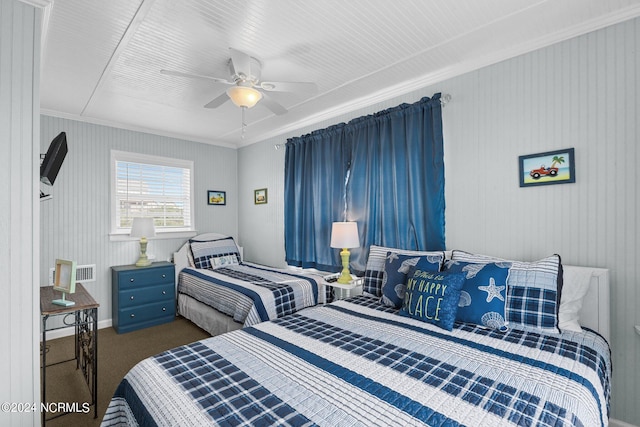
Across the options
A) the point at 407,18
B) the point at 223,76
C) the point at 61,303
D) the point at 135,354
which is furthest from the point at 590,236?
the point at 135,354

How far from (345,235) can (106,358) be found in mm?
2576

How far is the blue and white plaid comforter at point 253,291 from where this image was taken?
9.40 feet

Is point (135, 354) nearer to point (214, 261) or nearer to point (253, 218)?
point (214, 261)

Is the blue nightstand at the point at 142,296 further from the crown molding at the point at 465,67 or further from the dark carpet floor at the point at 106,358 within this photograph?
the crown molding at the point at 465,67

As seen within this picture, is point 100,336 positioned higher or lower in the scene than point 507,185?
lower

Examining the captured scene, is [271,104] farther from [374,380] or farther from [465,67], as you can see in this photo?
[374,380]

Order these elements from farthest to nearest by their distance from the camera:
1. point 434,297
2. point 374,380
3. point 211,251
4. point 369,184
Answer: point 211,251 < point 369,184 < point 434,297 < point 374,380

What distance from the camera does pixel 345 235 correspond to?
10.1ft

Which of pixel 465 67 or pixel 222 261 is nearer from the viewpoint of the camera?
pixel 465 67

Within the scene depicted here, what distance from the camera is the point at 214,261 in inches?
169

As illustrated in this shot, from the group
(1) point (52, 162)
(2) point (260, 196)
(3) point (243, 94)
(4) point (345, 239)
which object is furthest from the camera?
(2) point (260, 196)

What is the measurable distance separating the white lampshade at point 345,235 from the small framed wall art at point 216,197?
2.50 meters

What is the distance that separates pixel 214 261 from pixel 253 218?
36.1 inches


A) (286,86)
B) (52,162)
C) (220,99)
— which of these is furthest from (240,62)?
(52,162)
